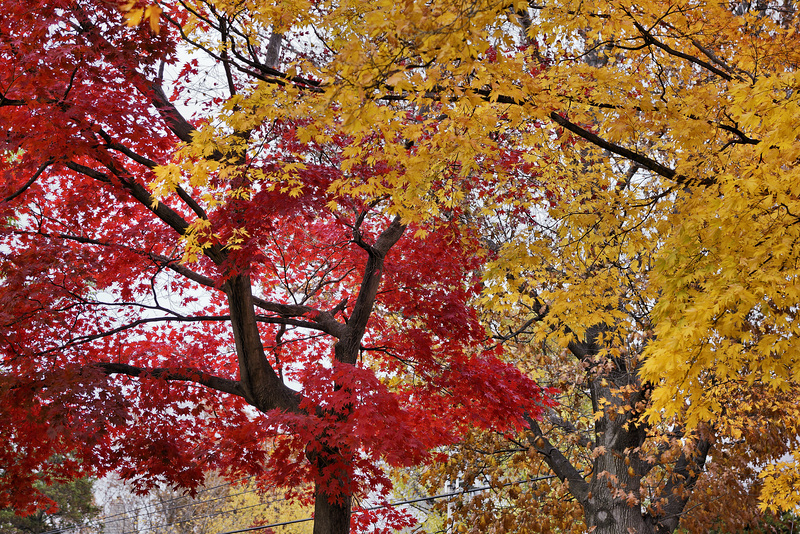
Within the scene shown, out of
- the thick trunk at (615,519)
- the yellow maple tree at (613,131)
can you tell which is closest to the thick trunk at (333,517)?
the yellow maple tree at (613,131)

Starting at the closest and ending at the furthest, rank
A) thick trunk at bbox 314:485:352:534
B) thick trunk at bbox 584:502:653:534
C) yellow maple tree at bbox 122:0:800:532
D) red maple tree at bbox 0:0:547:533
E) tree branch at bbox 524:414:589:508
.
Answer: yellow maple tree at bbox 122:0:800:532 < red maple tree at bbox 0:0:547:533 < thick trunk at bbox 314:485:352:534 < thick trunk at bbox 584:502:653:534 < tree branch at bbox 524:414:589:508

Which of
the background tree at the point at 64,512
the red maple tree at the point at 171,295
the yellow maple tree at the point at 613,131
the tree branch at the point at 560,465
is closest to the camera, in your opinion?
the yellow maple tree at the point at 613,131

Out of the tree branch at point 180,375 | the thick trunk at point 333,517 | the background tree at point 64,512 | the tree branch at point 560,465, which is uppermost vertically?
the background tree at point 64,512

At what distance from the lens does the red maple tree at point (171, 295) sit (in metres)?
4.85

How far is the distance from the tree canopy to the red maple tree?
0.04 metres

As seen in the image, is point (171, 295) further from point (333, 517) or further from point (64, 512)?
point (64, 512)

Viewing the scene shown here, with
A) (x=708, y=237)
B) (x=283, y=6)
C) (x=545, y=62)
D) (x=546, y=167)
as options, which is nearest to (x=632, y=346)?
(x=546, y=167)

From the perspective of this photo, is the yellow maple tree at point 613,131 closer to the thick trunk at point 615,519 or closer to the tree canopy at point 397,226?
the tree canopy at point 397,226

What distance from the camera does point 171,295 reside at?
7.82 meters

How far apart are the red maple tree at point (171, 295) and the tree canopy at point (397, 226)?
0.04m

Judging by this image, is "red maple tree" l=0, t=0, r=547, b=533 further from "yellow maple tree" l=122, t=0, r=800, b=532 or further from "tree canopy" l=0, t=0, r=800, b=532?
"yellow maple tree" l=122, t=0, r=800, b=532

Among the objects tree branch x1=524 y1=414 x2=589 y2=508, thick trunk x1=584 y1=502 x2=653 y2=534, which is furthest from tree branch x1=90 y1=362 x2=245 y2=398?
thick trunk x1=584 y1=502 x2=653 y2=534

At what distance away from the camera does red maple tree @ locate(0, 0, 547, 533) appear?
485cm

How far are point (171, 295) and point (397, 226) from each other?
3525mm
